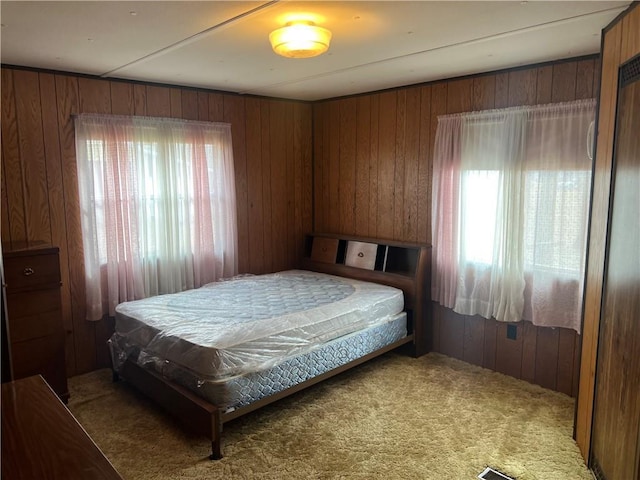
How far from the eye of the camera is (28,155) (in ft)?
11.3

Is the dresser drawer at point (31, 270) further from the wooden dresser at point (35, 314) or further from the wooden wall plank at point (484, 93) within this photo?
the wooden wall plank at point (484, 93)

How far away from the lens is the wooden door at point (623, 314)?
202 centimetres

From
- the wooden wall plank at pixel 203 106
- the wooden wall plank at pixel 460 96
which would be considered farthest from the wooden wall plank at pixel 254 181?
the wooden wall plank at pixel 460 96

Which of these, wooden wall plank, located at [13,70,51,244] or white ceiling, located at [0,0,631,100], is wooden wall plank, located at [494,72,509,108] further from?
wooden wall plank, located at [13,70,51,244]

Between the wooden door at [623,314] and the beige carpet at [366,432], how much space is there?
414 mm

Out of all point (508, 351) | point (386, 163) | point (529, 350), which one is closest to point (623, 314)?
point (529, 350)

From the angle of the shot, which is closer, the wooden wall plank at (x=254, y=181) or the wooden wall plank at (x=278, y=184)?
the wooden wall plank at (x=254, y=181)

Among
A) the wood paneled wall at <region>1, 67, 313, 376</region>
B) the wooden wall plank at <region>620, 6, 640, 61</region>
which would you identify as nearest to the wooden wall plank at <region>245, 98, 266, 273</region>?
the wood paneled wall at <region>1, 67, 313, 376</region>

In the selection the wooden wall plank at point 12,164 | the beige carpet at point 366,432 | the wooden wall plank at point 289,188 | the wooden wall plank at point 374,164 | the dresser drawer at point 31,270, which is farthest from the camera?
the wooden wall plank at point 289,188

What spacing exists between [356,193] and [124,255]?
2290 mm

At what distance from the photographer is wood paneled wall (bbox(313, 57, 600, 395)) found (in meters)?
3.42

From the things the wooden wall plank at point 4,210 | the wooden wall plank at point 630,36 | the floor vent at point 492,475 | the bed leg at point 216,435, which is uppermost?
the wooden wall plank at point 630,36

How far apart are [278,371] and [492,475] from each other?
134 centimetres

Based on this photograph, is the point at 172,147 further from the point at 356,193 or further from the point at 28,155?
the point at 356,193
